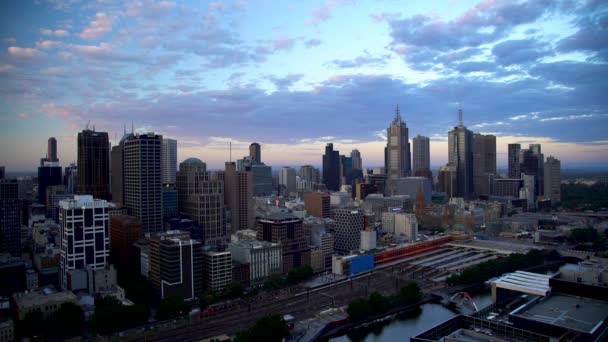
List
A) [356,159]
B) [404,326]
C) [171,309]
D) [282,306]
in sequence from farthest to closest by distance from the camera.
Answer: [356,159], [282,306], [404,326], [171,309]

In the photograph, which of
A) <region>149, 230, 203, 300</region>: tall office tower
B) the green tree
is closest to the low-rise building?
<region>149, 230, 203, 300</region>: tall office tower

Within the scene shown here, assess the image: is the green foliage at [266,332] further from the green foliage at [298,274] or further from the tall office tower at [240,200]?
the tall office tower at [240,200]

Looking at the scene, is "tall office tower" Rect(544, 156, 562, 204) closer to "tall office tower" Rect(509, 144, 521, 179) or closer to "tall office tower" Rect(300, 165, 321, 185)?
"tall office tower" Rect(509, 144, 521, 179)

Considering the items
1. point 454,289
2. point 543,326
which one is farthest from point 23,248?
point 543,326

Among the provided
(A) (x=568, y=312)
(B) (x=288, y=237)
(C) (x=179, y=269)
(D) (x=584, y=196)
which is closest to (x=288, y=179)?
(D) (x=584, y=196)

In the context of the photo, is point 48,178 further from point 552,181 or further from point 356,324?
point 552,181

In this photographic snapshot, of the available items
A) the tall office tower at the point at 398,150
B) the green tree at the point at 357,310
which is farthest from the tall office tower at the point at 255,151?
the green tree at the point at 357,310
